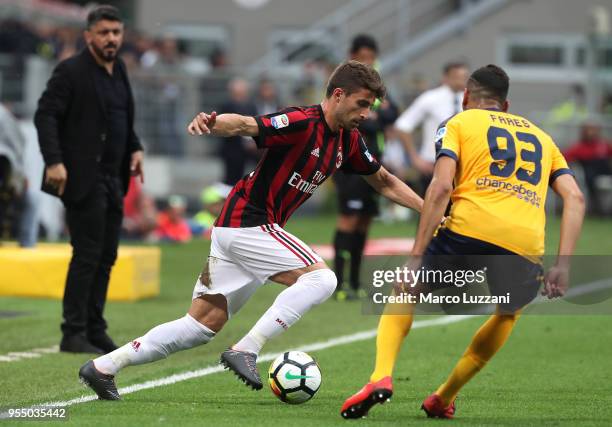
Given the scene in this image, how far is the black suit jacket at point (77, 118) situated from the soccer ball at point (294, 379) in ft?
8.71

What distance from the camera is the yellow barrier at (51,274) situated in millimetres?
12453

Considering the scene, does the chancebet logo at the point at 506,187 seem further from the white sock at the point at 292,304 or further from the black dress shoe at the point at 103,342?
the black dress shoe at the point at 103,342

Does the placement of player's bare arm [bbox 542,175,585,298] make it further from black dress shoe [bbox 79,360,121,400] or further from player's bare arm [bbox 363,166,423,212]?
black dress shoe [bbox 79,360,121,400]

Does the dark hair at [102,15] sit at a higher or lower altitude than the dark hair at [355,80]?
higher

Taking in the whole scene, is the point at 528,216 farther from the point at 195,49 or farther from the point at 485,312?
the point at 195,49

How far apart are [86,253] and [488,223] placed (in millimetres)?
3715

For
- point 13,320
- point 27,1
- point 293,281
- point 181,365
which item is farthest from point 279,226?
point 27,1

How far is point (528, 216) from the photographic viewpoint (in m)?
6.37

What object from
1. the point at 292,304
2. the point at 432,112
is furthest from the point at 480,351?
the point at 432,112

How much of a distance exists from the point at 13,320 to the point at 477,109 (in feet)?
18.9

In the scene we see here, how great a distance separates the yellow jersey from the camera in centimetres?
632

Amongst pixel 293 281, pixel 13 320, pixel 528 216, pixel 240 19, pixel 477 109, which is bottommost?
pixel 13 320

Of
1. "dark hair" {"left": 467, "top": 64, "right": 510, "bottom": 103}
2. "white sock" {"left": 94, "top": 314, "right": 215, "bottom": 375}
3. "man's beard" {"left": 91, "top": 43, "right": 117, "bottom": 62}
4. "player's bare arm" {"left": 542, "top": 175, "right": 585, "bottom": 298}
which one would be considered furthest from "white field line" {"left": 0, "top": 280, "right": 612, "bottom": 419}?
"man's beard" {"left": 91, "top": 43, "right": 117, "bottom": 62}

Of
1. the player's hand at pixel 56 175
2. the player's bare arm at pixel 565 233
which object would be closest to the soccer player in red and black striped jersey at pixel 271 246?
the player's bare arm at pixel 565 233
